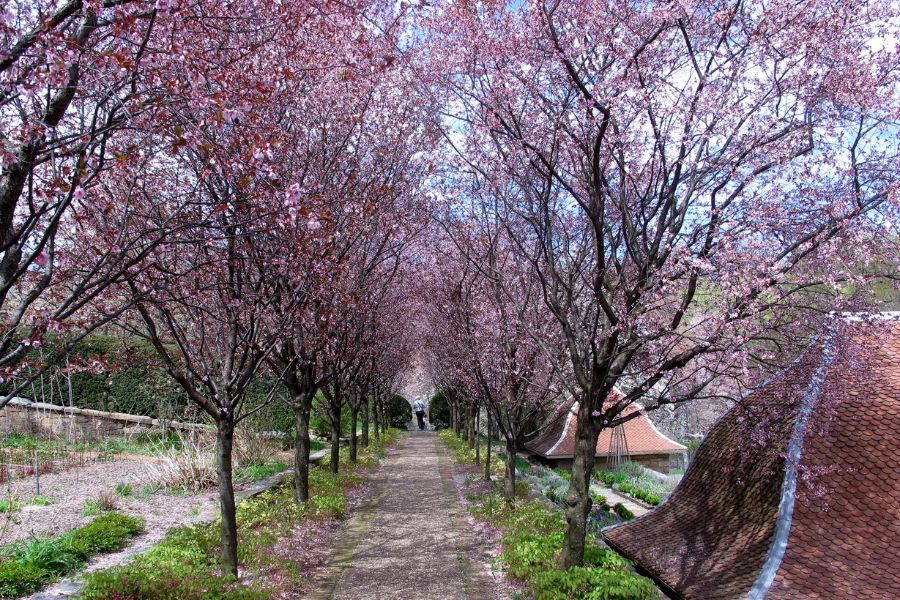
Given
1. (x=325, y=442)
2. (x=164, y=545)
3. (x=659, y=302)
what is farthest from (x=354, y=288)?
(x=325, y=442)

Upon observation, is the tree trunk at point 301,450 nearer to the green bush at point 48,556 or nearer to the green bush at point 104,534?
the green bush at point 104,534

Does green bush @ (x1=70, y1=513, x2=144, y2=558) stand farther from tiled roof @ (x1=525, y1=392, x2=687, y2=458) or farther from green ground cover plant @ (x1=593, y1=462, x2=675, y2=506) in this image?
tiled roof @ (x1=525, y1=392, x2=687, y2=458)

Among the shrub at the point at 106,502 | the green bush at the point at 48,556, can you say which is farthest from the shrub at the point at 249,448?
the green bush at the point at 48,556

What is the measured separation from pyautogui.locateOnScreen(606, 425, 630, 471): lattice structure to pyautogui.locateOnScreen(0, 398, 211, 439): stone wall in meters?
11.5

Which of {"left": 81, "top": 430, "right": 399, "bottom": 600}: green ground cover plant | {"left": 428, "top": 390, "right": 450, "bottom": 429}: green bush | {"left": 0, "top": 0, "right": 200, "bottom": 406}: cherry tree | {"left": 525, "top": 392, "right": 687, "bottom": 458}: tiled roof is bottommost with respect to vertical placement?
{"left": 428, "top": 390, "right": 450, "bottom": 429}: green bush

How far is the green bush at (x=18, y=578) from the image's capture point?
15.2ft

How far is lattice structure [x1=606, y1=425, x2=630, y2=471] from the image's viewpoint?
16859 millimetres

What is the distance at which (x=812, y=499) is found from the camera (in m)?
5.78

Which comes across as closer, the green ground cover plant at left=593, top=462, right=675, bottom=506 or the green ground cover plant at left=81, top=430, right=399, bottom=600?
the green ground cover plant at left=81, top=430, right=399, bottom=600

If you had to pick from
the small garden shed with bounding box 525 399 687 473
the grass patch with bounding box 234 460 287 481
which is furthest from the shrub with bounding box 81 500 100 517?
the small garden shed with bounding box 525 399 687 473

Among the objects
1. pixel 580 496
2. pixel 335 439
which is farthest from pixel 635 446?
pixel 580 496

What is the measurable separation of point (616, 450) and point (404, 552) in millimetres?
10808

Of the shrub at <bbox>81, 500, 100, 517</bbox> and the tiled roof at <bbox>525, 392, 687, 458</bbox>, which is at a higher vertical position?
the shrub at <bbox>81, 500, 100, 517</bbox>

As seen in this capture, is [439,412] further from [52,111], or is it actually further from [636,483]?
[52,111]
